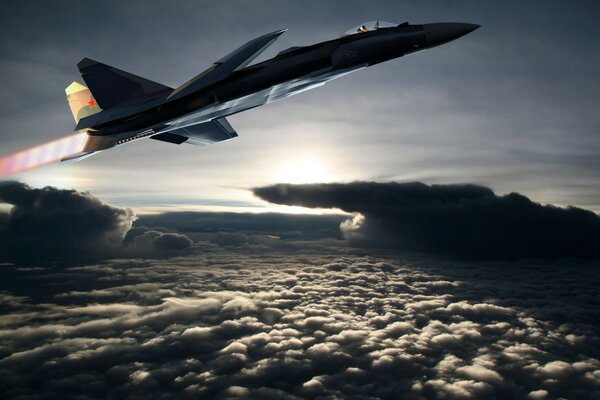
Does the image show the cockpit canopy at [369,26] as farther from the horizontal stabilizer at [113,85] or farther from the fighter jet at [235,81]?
the horizontal stabilizer at [113,85]

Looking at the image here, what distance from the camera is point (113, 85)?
1886 cm

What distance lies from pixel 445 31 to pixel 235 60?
11002mm

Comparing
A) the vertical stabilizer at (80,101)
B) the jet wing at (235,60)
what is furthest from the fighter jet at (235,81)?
the vertical stabilizer at (80,101)

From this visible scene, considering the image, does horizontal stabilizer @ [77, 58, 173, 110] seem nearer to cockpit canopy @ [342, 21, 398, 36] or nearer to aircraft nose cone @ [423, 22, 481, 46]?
cockpit canopy @ [342, 21, 398, 36]

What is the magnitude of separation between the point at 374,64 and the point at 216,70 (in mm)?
8670

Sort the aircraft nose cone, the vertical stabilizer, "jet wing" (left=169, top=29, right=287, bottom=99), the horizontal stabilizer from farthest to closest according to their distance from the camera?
the vertical stabilizer
the horizontal stabilizer
the aircraft nose cone
"jet wing" (left=169, top=29, right=287, bottom=99)

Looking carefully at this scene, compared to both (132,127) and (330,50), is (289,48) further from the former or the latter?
(132,127)

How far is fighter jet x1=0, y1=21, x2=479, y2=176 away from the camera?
15.2 m

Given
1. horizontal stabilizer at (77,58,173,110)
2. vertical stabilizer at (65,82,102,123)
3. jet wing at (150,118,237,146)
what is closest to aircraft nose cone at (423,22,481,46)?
jet wing at (150,118,237,146)

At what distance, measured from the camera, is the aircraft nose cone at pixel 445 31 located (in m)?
14.9

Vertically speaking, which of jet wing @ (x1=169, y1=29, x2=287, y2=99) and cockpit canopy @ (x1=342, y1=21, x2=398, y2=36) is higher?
cockpit canopy @ (x1=342, y1=21, x2=398, y2=36)

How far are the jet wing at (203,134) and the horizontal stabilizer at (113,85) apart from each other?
357 centimetres

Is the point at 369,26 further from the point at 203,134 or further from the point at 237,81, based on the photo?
the point at 203,134

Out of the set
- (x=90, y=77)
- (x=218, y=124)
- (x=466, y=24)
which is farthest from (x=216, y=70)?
(x=466, y=24)
